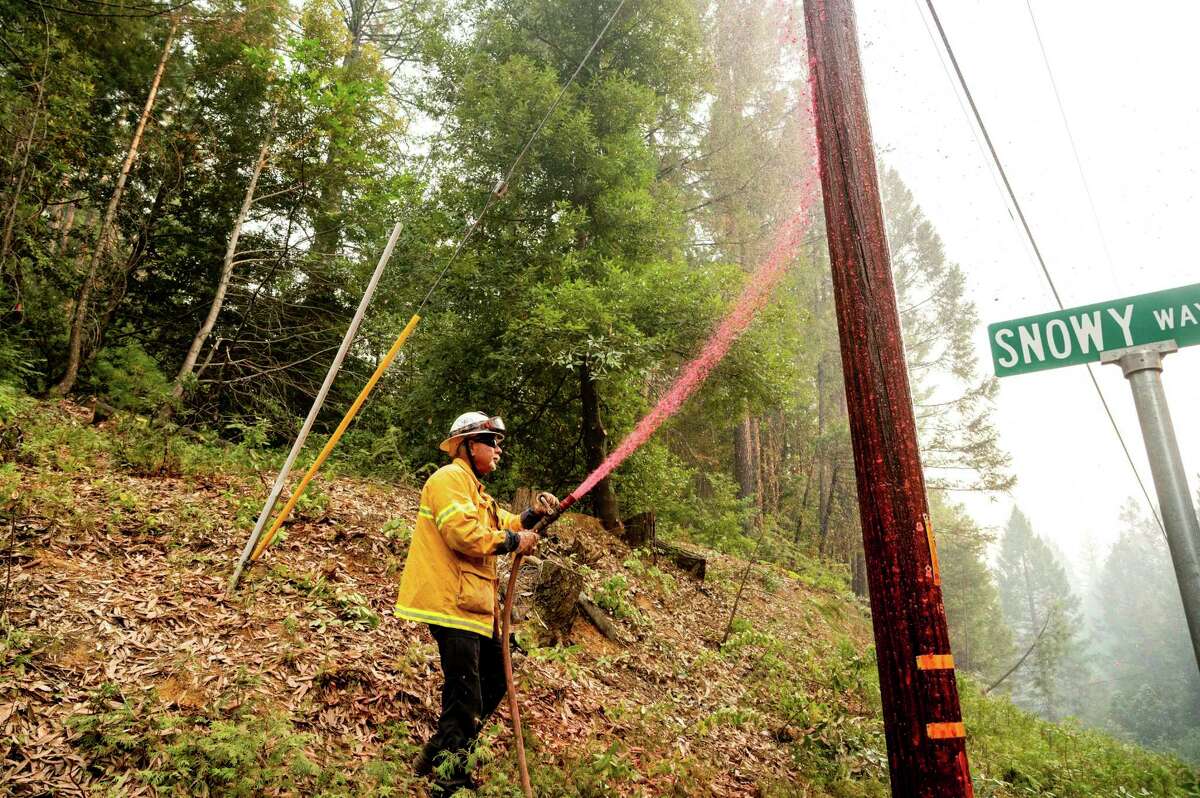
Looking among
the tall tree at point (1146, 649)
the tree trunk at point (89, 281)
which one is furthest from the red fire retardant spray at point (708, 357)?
the tall tree at point (1146, 649)

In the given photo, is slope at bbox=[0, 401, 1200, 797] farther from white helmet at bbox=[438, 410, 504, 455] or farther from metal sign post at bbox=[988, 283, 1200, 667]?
metal sign post at bbox=[988, 283, 1200, 667]

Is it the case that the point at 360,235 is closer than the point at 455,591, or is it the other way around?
→ the point at 455,591

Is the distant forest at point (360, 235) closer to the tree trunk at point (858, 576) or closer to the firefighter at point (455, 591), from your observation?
the firefighter at point (455, 591)

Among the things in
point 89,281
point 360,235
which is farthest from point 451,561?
point 360,235

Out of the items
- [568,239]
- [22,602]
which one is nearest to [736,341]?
[568,239]

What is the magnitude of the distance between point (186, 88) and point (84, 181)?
2794mm

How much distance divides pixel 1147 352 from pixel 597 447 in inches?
386

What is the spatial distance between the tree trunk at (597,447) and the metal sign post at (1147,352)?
8.81 m

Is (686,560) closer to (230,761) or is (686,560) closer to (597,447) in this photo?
(597,447)

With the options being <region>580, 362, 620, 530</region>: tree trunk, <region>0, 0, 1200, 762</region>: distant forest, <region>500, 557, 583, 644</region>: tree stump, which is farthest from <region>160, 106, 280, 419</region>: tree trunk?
<region>500, 557, 583, 644</region>: tree stump

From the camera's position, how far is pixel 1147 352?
3.33 metres

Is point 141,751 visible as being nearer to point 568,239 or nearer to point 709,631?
point 709,631

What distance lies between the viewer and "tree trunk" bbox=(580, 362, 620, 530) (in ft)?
40.4

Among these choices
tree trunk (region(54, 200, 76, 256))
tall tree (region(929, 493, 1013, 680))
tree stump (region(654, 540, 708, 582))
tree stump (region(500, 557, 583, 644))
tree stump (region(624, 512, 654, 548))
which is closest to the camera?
tree stump (region(500, 557, 583, 644))
